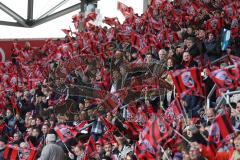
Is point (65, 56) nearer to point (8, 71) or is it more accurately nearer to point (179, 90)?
point (8, 71)

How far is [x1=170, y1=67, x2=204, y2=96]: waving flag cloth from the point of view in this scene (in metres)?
10.1

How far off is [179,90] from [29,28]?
21.3 metres

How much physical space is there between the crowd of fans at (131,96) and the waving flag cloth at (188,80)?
23cm

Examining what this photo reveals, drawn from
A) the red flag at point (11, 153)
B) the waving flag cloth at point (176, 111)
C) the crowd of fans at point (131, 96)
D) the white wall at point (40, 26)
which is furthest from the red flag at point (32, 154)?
the white wall at point (40, 26)

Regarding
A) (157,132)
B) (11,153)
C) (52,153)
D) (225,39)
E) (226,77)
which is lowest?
(11,153)

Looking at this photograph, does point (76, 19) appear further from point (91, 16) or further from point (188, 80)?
point (188, 80)

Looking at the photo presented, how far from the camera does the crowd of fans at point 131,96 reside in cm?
913

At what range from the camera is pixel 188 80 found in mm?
10125

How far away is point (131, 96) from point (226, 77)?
2.91 metres

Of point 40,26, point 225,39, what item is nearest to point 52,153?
point 225,39

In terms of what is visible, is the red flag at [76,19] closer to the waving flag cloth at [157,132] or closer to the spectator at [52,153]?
the spectator at [52,153]

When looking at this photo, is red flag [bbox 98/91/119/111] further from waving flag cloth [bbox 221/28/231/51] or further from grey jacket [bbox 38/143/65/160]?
waving flag cloth [bbox 221/28/231/51]

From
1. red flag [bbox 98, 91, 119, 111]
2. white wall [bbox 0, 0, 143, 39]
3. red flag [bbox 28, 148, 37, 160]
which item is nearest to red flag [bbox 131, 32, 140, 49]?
red flag [bbox 98, 91, 119, 111]

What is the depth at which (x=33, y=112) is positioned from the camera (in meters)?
16.1
